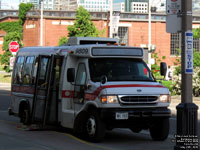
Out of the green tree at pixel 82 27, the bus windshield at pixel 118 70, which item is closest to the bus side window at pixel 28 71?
the bus windshield at pixel 118 70

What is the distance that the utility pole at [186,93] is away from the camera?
988cm

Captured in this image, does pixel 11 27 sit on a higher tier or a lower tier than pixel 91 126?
higher

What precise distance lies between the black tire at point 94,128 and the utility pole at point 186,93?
290cm

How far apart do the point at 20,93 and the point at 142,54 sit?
15.5 ft

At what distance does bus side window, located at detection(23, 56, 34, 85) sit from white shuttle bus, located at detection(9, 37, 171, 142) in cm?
11

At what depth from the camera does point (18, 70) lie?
17.4m

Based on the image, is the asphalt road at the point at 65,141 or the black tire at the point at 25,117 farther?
the black tire at the point at 25,117

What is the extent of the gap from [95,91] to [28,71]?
430cm

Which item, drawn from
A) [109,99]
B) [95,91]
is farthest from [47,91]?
[109,99]

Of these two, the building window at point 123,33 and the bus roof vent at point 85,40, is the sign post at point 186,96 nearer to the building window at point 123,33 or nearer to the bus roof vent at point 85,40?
the bus roof vent at point 85,40

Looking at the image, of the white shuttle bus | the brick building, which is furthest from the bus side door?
the brick building

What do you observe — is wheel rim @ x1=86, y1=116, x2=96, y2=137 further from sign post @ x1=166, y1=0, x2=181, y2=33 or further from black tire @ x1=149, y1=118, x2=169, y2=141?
sign post @ x1=166, y1=0, x2=181, y2=33

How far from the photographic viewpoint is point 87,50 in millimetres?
13680

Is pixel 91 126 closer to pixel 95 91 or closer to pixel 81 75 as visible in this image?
pixel 95 91
